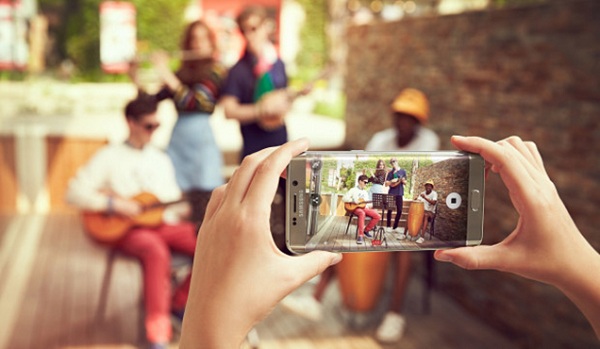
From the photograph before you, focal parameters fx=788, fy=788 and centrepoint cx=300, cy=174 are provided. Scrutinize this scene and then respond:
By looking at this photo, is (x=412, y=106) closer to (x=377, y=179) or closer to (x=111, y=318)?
(x=111, y=318)

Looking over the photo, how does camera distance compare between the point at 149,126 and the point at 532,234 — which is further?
the point at 149,126

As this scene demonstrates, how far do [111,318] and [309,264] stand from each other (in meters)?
4.26

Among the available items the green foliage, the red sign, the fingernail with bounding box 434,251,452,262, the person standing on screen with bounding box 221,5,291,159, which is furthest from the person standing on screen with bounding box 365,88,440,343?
the green foliage

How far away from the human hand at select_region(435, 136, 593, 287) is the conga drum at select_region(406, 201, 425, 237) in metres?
0.15

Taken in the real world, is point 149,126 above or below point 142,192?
above

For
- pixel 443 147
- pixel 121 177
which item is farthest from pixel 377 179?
pixel 443 147

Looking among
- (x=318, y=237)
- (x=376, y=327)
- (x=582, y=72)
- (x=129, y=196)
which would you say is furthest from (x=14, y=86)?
(x=318, y=237)

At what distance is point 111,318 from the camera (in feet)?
16.1

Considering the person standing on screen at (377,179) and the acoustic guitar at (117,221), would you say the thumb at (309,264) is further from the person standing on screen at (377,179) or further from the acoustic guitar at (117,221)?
the acoustic guitar at (117,221)

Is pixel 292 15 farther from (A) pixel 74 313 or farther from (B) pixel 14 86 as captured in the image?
(A) pixel 74 313

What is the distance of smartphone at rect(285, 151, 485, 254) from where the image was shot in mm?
1131

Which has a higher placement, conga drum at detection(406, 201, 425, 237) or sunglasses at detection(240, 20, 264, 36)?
sunglasses at detection(240, 20, 264, 36)

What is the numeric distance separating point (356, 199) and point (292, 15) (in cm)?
2272

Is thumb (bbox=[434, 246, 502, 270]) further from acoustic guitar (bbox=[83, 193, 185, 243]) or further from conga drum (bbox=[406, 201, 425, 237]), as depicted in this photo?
acoustic guitar (bbox=[83, 193, 185, 243])
